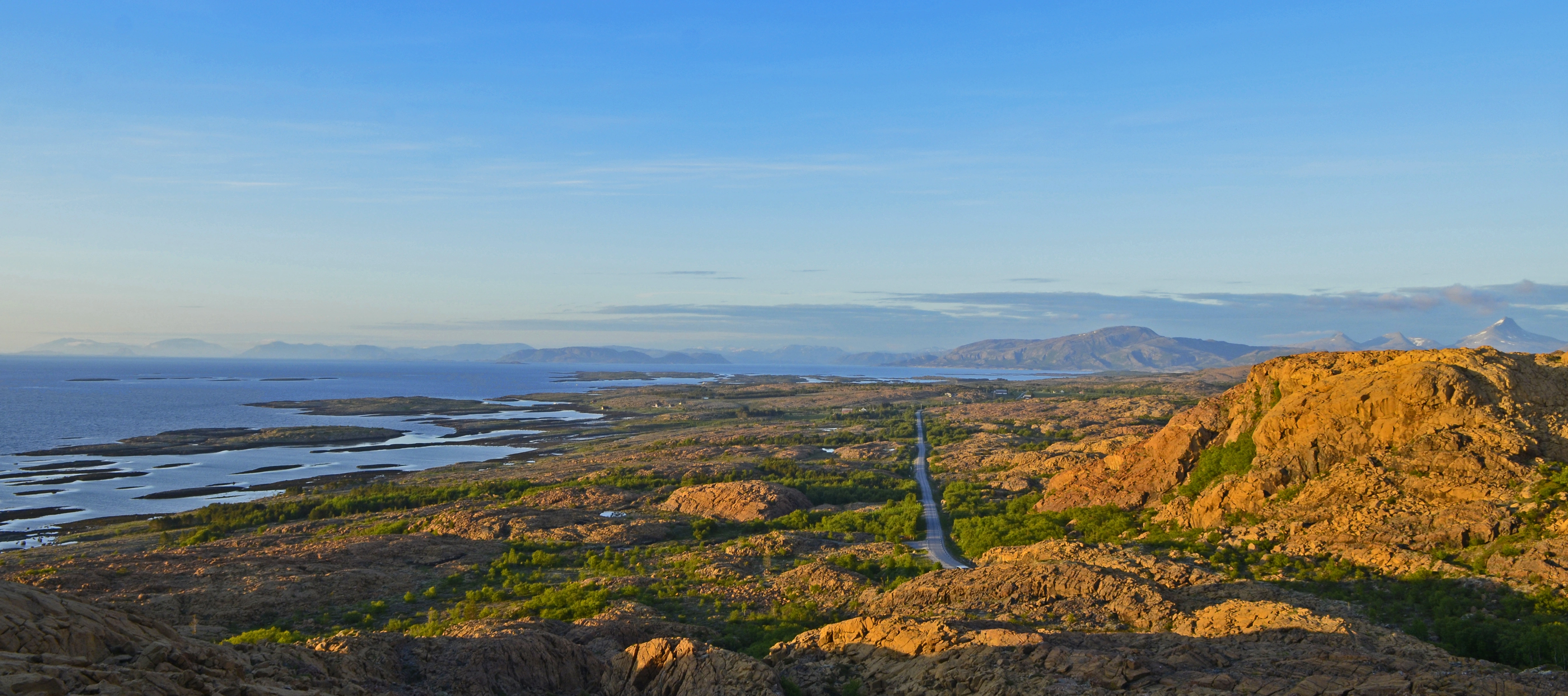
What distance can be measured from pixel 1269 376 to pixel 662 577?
37324mm

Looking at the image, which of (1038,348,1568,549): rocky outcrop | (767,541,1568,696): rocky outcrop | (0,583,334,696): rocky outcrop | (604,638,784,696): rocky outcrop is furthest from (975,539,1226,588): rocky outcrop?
(0,583,334,696): rocky outcrop

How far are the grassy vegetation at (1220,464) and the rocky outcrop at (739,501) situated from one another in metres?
28.3

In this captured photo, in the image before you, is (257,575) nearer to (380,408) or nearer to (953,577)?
(953,577)

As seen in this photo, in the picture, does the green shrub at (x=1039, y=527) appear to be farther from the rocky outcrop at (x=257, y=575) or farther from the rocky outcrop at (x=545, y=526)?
→ the rocky outcrop at (x=257, y=575)

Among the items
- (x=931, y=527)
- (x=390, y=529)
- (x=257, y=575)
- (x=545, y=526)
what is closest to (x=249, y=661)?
(x=257, y=575)

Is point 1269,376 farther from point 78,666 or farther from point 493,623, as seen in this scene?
point 78,666

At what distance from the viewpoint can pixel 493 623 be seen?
30578 mm

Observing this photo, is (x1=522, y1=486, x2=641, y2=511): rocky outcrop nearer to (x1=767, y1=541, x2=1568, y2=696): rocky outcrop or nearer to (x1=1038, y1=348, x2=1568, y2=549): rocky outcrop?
(x1=767, y1=541, x2=1568, y2=696): rocky outcrop

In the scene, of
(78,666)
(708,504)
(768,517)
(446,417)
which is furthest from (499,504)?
(446,417)

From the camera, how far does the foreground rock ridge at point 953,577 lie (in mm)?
21156

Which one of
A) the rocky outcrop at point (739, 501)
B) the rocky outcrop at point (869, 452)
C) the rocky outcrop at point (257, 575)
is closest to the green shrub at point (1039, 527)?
the rocky outcrop at point (739, 501)

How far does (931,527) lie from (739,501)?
15.5m

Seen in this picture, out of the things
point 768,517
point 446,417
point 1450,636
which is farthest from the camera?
point 446,417

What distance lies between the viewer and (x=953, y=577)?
1444 inches
